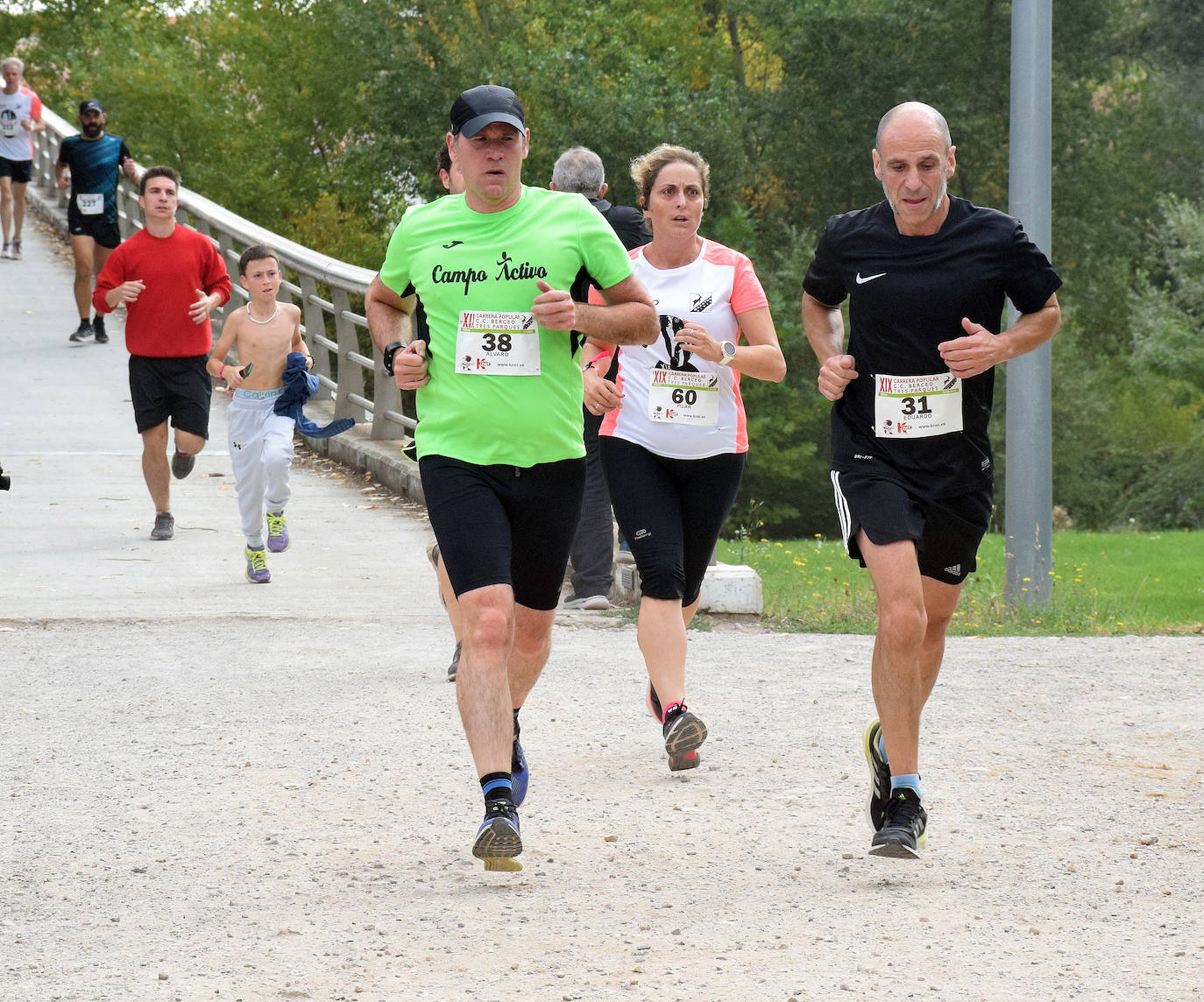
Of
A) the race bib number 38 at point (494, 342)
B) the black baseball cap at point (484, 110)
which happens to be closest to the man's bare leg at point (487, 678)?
the race bib number 38 at point (494, 342)

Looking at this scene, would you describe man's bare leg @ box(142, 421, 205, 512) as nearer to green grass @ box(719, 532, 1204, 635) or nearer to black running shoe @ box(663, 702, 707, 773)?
green grass @ box(719, 532, 1204, 635)

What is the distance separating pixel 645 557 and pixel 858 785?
105 centimetres

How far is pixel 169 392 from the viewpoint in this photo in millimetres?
10391

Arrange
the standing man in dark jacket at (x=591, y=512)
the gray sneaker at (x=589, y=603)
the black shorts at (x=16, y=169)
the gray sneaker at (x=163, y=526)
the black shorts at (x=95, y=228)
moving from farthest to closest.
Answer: the black shorts at (x=16, y=169)
the black shorts at (x=95, y=228)
the gray sneaker at (x=163, y=526)
the gray sneaker at (x=589, y=603)
the standing man in dark jacket at (x=591, y=512)

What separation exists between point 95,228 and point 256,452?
27.0 ft

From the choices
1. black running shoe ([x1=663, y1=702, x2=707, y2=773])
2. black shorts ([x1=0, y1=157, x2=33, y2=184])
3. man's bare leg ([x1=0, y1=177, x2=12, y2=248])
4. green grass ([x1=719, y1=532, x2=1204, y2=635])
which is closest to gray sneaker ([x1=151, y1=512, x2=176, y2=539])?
green grass ([x1=719, y1=532, x2=1204, y2=635])

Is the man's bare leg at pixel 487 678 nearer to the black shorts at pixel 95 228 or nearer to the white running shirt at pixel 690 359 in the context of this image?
the white running shirt at pixel 690 359

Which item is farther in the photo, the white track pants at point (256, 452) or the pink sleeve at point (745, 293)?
the white track pants at point (256, 452)

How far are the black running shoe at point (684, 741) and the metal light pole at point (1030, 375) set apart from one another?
4.74m

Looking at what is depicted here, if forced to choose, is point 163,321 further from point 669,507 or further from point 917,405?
point 917,405

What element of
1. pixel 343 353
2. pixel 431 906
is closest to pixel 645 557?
pixel 431 906

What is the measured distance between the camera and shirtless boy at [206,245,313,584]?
942 centimetres

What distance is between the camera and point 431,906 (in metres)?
4.29

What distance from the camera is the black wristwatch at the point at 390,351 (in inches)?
191
